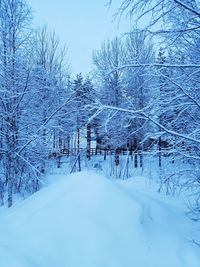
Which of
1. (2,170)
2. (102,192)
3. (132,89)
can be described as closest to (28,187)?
(2,170)

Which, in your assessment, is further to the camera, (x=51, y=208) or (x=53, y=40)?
(x=53, y=40)

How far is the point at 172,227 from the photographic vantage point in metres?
4.82

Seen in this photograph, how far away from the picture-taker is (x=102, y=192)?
4.64 metres

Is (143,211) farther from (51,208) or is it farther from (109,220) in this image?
Result: (51,208)

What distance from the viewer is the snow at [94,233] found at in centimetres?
329

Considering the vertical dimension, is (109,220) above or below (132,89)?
below

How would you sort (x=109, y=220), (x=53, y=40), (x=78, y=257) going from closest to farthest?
(x=78, y=257) < (x=109, y=220) < (x=53, y=40)

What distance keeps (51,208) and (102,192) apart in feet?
2.71

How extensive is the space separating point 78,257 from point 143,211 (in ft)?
5.01

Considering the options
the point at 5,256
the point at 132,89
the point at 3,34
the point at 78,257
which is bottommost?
the point at 78,257

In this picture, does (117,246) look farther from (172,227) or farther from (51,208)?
(172,227)

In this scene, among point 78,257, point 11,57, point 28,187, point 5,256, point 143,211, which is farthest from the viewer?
point 28,187

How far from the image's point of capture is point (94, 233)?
3707mm

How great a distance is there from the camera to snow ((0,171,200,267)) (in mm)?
3291
